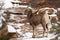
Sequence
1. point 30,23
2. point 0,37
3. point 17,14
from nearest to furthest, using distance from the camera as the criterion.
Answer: point 0,37 < point 30,23 < point 17,14

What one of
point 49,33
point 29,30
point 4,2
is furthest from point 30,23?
point 4,2

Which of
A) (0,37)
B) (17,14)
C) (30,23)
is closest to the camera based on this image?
(0,37)

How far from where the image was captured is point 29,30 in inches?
91.7

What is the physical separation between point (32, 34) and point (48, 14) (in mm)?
290

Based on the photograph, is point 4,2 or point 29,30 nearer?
point 29,30

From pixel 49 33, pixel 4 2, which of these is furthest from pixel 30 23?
pixel 4 2

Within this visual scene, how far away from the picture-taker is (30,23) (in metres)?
2.32

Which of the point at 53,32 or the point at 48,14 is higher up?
the point at 48,14

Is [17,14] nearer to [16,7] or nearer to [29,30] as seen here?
[16,7]

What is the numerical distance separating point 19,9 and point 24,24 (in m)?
0.22

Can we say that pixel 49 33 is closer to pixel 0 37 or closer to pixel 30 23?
pixel 30 23

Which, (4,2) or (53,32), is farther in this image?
(4,2)

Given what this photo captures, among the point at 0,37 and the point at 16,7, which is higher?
the point at 16,7

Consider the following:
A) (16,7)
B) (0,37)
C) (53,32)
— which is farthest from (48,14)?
(0,37)
